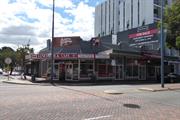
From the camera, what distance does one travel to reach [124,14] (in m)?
98.8

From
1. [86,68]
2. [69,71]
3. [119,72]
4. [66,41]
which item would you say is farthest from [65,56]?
[119,72]

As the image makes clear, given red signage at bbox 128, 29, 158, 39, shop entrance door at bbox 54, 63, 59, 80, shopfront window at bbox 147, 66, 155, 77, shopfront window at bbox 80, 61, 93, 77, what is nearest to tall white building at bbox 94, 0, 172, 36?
red signage at bbox 128, 29, 158, 39

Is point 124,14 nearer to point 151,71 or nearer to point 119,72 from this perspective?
point 151,71

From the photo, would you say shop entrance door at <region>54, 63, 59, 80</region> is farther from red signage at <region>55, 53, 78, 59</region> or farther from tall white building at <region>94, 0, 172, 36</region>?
tall white building at <region>94, 0, 172, 36</region>

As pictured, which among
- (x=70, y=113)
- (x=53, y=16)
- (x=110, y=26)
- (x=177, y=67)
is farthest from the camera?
(x=110, y=26)

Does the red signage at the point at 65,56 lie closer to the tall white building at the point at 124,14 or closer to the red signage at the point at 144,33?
the red signage at the point at 144,33

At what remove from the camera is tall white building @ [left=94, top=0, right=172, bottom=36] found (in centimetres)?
8603

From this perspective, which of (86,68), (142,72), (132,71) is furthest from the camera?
(142,72)

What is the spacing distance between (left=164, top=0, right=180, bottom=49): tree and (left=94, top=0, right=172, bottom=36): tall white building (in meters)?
40.2

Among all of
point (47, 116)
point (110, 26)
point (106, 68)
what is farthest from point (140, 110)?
point (110, 26)

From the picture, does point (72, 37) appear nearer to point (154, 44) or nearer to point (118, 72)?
point (118, 72)

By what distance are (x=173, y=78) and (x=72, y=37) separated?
16284 millimetres

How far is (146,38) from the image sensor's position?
2477 inches

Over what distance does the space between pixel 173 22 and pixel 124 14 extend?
211 ft
